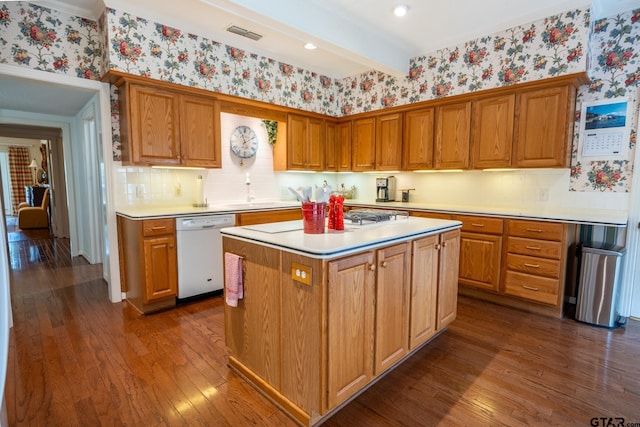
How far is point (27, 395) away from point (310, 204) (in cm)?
198

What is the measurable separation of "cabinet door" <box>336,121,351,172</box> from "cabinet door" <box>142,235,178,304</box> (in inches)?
111

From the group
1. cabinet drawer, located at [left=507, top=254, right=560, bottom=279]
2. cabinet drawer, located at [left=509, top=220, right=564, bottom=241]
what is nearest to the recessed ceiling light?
cabinet drawer, located at [left=509, top=220, right=564, bottom=241]

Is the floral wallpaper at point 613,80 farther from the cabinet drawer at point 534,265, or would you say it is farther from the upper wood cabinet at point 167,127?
the upper wood cabinet at point 167,127

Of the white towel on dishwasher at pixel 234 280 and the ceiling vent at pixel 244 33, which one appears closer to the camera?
the white towel on dishwasher at pixel 234 280

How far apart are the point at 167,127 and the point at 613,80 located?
4304 millimetres

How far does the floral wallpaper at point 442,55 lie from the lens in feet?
9.49

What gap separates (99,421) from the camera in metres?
1.70

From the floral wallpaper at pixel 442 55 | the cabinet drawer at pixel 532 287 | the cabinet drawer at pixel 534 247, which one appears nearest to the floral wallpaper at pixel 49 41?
the floral wallpaper at pixel 442 55

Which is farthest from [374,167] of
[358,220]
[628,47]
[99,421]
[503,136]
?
[99,421]

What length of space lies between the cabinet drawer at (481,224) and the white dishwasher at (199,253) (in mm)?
2471

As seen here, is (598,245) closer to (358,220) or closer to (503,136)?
(503,136)

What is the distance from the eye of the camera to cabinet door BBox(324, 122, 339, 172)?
500cm

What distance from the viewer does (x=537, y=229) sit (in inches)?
118

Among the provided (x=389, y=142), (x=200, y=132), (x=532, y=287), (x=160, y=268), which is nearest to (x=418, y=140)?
(x=389, y=142)
